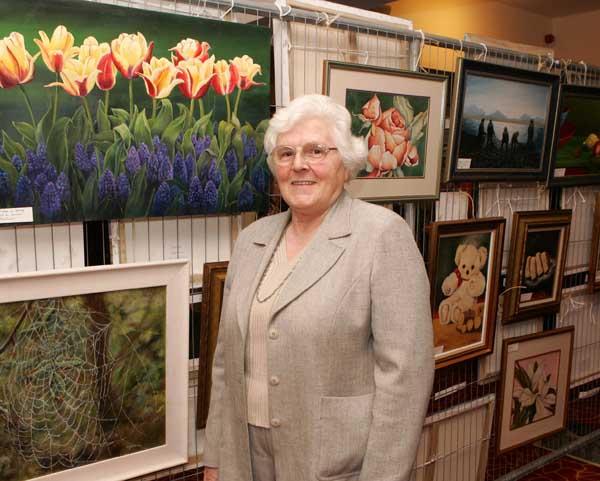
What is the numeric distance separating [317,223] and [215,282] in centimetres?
36

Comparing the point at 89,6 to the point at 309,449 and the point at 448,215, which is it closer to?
the point at 309,449

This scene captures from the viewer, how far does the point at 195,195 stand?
1.42m

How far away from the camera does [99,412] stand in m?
1.39

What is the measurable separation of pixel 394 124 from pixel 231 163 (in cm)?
56

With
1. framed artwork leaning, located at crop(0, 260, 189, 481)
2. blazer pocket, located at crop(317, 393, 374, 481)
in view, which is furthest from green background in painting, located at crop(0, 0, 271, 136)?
blazer pocket, located at crop(317, 393, 374, 481)

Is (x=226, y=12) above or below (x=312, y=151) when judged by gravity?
above

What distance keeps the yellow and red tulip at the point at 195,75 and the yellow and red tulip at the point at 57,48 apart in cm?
23

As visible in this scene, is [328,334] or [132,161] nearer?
[328,334]

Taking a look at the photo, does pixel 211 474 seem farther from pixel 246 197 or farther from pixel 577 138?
pixel 577 138

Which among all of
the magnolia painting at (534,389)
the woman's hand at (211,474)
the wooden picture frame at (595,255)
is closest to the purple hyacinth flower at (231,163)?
the woman's hand at (211,474)

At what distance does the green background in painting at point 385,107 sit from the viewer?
5.46 ft

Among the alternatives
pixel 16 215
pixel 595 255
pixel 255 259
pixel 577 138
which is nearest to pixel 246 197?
pixel 255 259

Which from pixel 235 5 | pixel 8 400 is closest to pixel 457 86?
pixel 235 5

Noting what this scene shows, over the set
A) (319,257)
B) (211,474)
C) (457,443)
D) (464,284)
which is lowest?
(457,443)
